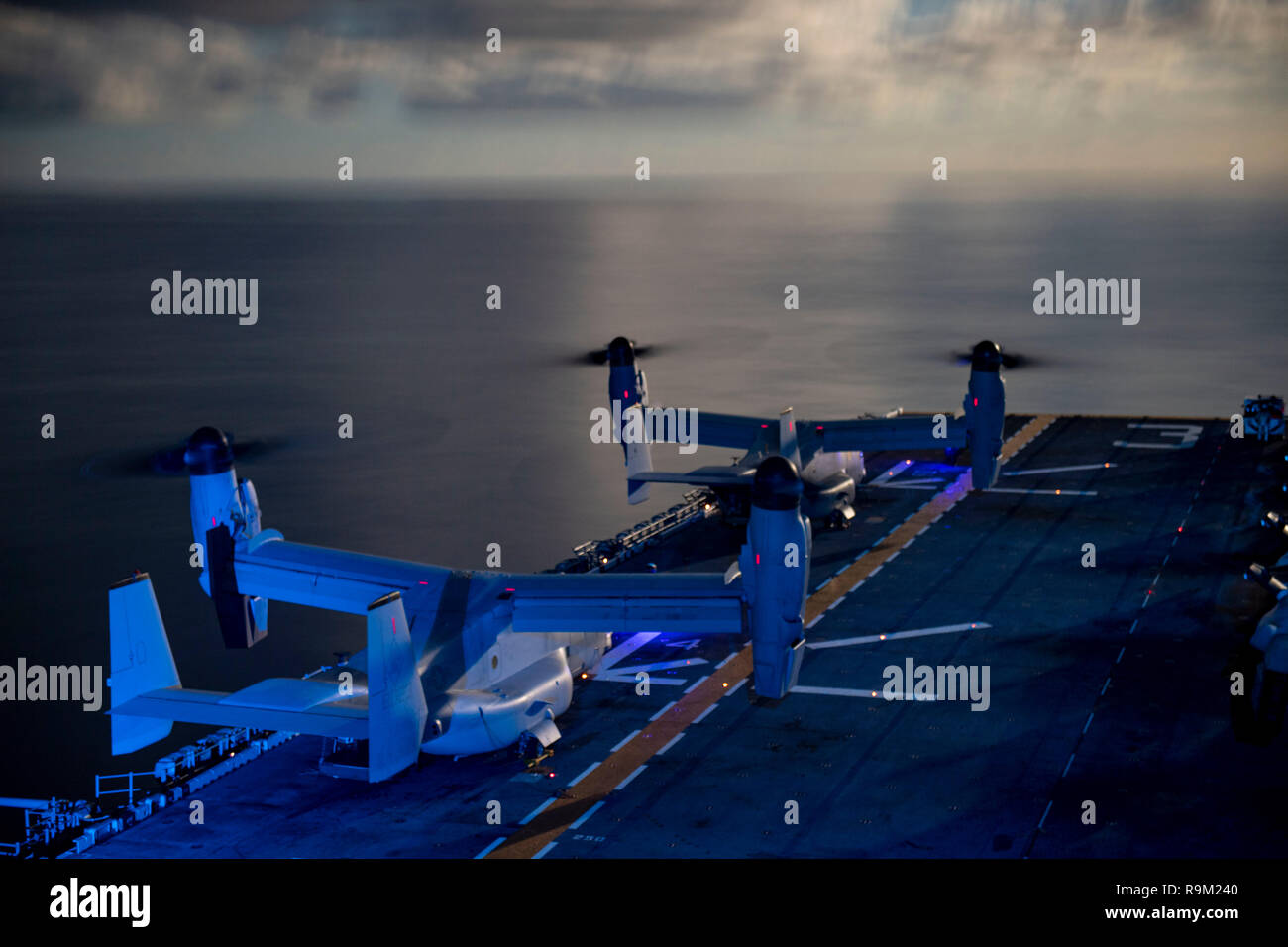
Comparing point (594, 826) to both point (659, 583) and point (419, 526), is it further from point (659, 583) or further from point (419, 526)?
point (419, 526)

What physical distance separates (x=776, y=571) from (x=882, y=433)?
24892mm

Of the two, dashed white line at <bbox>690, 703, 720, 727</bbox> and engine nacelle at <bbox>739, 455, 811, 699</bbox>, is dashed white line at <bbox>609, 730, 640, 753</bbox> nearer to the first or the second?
dashed white line at <bbox>690, 703, 720, 727</bbox>

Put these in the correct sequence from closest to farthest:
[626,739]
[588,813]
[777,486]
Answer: [777,486], [588,813], [626,739]

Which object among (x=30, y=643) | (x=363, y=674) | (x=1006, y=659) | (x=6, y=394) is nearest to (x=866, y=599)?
(x=1006, y=659)

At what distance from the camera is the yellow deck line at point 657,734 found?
28.9 m

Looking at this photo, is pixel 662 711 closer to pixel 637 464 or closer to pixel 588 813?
pixel 588 813

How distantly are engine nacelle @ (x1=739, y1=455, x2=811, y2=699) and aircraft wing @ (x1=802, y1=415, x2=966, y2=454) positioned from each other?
77.6ft

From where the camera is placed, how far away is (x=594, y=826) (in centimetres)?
2931

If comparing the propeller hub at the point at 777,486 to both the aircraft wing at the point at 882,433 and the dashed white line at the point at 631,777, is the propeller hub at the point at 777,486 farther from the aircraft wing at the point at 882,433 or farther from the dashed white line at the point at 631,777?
the aircraft wing at the point at 882,433

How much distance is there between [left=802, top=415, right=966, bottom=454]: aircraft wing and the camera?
1919 inches

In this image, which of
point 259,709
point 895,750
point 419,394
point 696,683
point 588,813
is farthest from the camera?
point 419,394

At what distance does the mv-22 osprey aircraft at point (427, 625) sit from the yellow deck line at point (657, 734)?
2.17 m

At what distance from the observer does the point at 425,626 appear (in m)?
32.4

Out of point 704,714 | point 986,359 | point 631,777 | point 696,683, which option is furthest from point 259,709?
point 986,359
